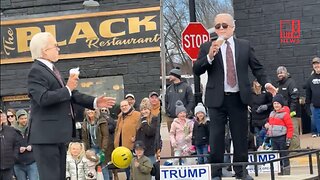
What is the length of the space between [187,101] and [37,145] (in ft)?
17.1

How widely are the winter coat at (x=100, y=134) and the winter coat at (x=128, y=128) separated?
1.13 feet

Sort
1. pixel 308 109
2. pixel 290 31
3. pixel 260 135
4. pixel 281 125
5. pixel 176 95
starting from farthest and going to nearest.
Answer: pixel 290 31, pixel 308 109, pixel 260 135, pixel 176 95, pixel 281 125

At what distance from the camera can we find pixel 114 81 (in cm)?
1312

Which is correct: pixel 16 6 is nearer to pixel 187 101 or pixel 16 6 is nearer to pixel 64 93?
pixel 187 101

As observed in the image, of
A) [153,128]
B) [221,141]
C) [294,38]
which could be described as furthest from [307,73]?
[221,141]

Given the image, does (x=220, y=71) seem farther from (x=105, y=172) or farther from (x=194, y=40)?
(x=105, y=172)

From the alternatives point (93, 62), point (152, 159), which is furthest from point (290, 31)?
point (152, 159)

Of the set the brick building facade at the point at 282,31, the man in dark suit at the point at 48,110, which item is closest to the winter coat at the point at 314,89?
the brick building facade at the point at 282,31

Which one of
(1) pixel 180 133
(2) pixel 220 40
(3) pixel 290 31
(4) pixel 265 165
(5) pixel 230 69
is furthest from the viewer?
(3) pixel 290 31

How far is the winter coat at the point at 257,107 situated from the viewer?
10723 mm

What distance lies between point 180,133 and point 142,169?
79cm

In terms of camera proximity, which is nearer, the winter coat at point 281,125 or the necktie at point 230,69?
the necktie at point 230,69

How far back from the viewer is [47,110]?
4613mm

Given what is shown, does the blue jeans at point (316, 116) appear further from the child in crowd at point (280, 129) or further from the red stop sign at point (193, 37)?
the red stop sign at point (193, 37)
